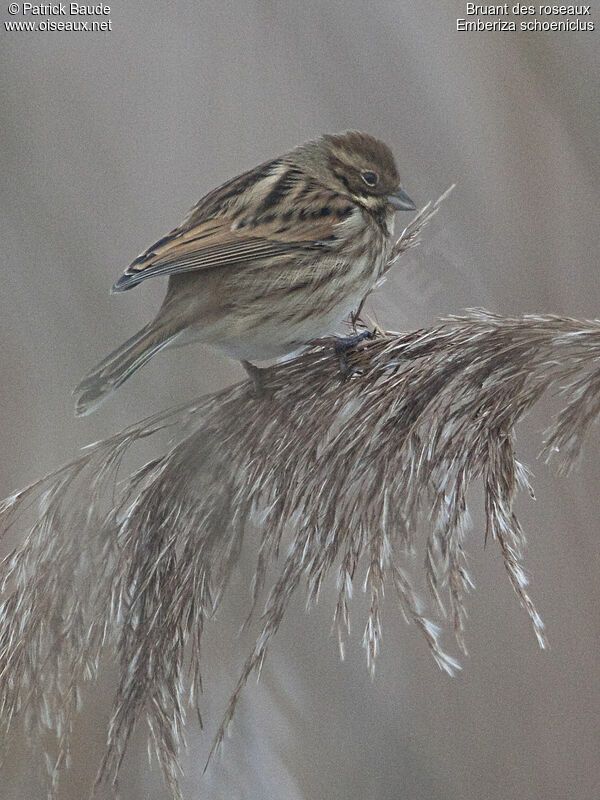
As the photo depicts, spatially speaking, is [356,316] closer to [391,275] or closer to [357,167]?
[391,275]

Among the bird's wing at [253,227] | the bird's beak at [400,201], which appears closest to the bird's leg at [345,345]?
the bird's wing at [253,227]

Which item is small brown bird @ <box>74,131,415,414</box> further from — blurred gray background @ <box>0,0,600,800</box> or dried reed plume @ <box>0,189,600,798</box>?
dried reed plume @ <box>0,189,600,798</box>

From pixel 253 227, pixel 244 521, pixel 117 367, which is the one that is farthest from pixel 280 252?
pixel 244 521

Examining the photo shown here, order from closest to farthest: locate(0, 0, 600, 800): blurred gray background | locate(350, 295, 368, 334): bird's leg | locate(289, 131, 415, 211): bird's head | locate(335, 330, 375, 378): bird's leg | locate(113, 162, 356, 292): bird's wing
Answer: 1. locate(335, 330, 375, 378): bird's leg
2. locate(113, 162, 356, 292): bird's wing
3. locate(350, 295, 368, 334): bird's leg
4. locate(289, 131, 415, 211): bird's head
5. locate(0, 0, 600, 800): blurred gray background

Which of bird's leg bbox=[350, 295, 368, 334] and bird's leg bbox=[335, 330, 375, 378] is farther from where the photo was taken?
bird's leg bbox=[350, 295, 368, 334]

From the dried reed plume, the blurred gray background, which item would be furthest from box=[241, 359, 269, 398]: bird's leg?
the blurred gray background

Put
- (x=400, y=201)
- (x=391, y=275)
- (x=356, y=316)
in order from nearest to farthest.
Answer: (x=356, y=316), (x=391, y=275), (x=400, y=201)
